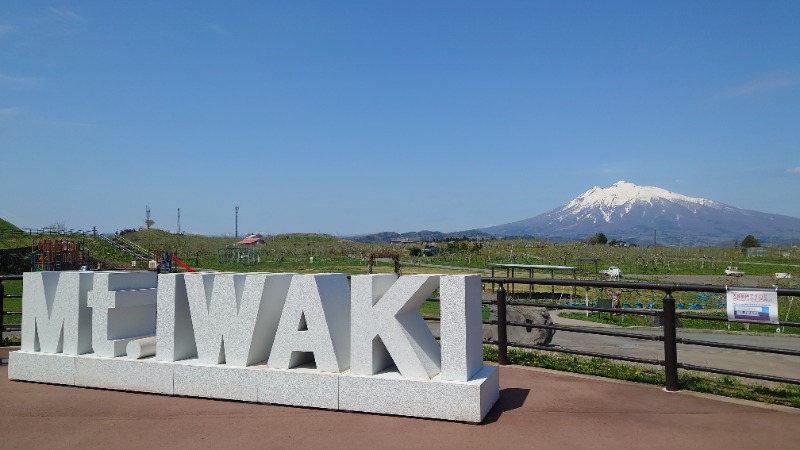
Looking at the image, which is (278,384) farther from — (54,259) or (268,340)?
(54,259)

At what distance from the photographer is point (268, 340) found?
6438 mm

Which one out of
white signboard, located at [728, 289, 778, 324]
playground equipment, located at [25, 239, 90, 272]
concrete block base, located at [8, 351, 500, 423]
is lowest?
concrete block base, located at [8, 351, 500, 423]

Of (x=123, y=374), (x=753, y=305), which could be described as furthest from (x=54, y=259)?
(x=753, y=305)

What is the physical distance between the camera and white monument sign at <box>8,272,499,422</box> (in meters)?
5.53

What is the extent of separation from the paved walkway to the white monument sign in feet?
0.62

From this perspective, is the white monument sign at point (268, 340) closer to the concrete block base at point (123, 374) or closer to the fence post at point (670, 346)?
the concrete block base at point (123, 374)

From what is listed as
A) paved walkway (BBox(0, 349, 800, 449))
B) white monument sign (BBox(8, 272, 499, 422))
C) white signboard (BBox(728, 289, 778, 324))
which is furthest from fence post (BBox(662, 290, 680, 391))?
white monument sign (BBox(8, 272, 499, 422))

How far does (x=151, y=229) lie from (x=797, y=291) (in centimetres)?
9761

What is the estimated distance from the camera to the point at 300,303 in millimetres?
6035

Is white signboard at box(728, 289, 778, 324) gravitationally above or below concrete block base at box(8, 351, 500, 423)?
above

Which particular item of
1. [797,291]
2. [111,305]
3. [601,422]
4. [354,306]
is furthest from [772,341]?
[111,305]

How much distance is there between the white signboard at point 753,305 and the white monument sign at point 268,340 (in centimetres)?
263

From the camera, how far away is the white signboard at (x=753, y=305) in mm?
5996

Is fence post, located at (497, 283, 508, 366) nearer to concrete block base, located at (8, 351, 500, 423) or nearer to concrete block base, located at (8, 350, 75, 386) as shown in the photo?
concrete block base, located at (8, 351, 500, 423)
